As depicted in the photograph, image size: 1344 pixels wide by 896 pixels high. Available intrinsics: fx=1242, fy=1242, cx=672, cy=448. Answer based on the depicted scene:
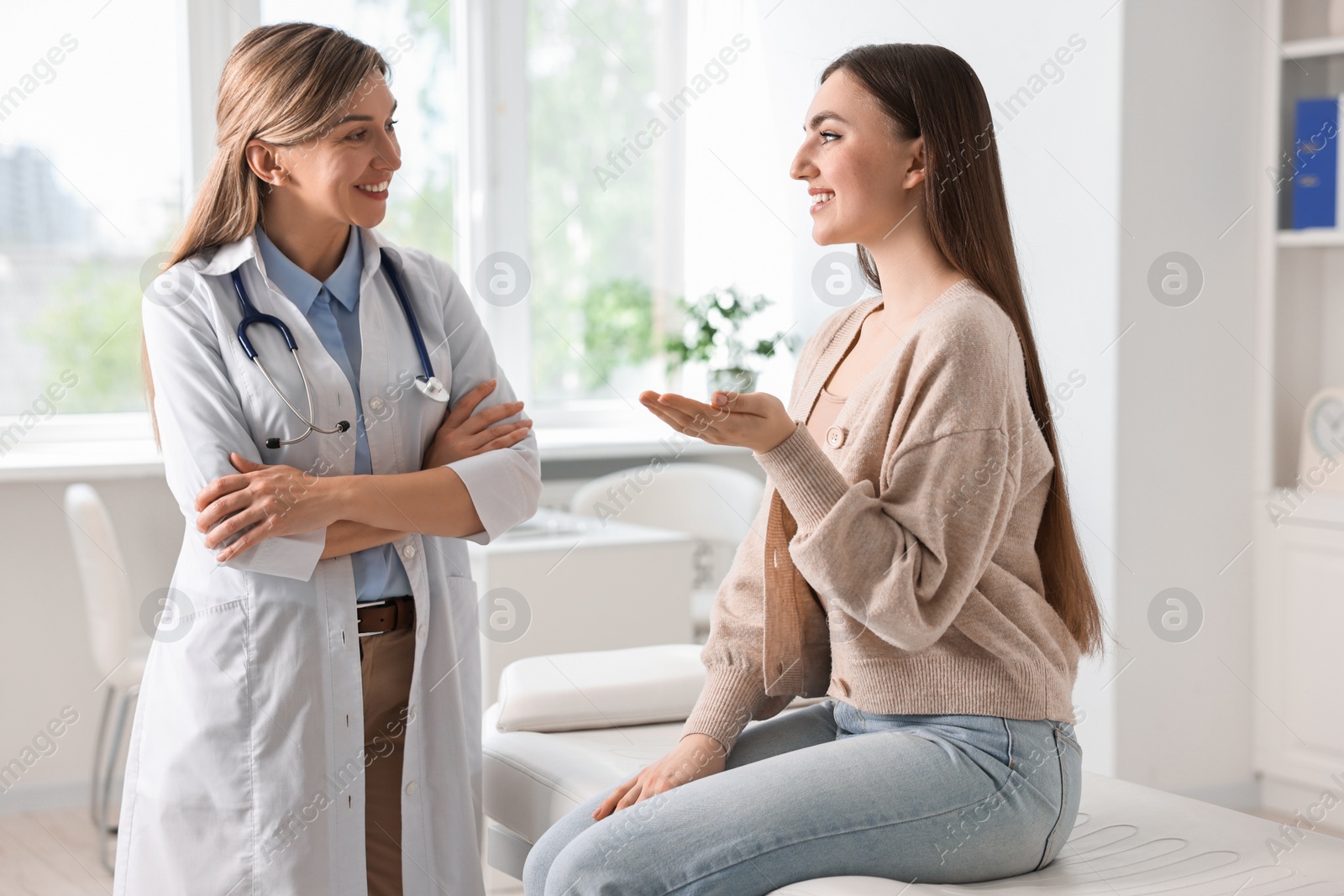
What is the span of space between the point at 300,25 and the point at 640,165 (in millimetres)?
2817

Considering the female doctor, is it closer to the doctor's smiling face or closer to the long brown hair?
the doctor's smiling face

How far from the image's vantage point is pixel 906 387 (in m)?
1.32

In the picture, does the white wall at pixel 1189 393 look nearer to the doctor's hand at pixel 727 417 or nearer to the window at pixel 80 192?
the doctor's hand at pixel 727 417

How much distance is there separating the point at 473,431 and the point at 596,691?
1.59 feet

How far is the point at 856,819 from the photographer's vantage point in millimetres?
1248

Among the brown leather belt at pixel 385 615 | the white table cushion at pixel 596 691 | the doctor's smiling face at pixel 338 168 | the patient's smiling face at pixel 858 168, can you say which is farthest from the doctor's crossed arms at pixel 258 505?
the patient's smiling face at pixel 858 168

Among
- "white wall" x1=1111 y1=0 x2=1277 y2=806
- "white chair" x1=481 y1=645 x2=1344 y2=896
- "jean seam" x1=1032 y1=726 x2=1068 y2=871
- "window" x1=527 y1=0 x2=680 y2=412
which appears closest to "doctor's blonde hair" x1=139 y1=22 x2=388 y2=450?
"white chair" x1=481 y1=645 x2=1344 y2=896

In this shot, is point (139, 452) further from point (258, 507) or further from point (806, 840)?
point (806, 840)

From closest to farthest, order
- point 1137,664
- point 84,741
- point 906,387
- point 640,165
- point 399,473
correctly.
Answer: point 906,387, point 399,473, point 1137,664, point 84,741, point 640,165

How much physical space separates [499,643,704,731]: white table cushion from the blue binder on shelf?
6.25 feet

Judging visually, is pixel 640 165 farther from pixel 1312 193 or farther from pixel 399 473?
pixel 399 473

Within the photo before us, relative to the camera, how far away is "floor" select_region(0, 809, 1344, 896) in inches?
103

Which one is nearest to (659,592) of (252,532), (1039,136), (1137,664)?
(1137,664)

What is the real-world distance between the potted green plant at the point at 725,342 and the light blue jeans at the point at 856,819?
258 centimetres
